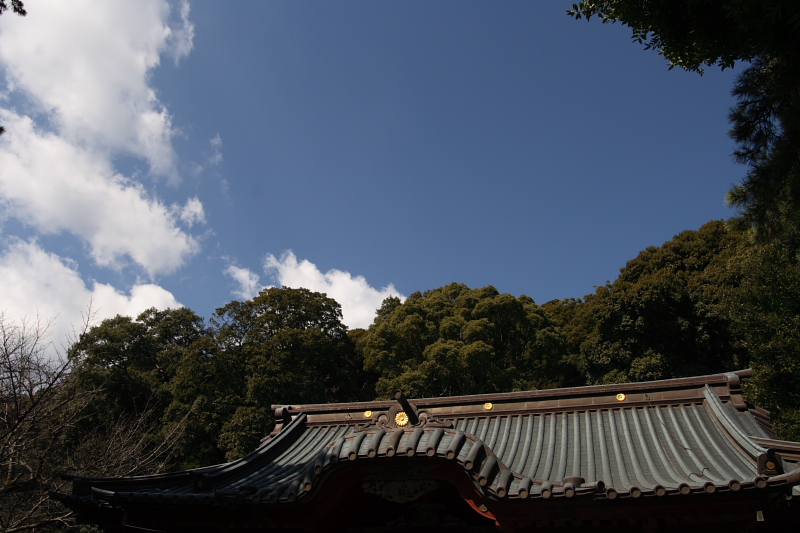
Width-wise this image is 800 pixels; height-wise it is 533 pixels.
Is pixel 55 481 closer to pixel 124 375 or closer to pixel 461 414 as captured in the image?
pixel 461 414

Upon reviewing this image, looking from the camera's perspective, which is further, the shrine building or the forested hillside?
the forested hillside

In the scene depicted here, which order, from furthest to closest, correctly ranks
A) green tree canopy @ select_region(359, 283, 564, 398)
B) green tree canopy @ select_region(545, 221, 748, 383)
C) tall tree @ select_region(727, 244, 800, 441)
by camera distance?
1. green tree canopy @ select_region(359, 283, 564, 398)
2. green tree canopy @ select_region(545, 221, 748, 383)
3. tall tree @ select_region(727, 244, 800, 441)

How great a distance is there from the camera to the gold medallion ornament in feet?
16.3

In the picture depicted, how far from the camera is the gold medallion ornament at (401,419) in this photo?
4.98 metres

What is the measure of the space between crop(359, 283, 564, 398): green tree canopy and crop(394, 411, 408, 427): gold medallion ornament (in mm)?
16754

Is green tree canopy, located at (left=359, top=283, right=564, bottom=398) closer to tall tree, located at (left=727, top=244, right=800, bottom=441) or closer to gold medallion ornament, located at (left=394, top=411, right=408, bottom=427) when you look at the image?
tall tree, located at (left=727, top=244, right=800, bottom=441)

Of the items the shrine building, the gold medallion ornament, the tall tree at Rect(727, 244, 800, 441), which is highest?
the tall tree at Rect(727, 244, 800, 441)

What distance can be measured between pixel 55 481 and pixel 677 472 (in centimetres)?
1199

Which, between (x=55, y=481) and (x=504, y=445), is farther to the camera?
(x=55, y=481)

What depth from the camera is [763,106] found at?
7641 mm

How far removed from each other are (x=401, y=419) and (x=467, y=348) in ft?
56.3

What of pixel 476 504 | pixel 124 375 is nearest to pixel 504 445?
→ pixel 476 504

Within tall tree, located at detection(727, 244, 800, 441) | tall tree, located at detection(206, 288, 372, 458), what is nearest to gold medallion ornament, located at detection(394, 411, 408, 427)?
tall tree, located at detection(727, 244, 800, 441)

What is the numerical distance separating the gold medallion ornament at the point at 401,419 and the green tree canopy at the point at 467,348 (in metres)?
16.8
